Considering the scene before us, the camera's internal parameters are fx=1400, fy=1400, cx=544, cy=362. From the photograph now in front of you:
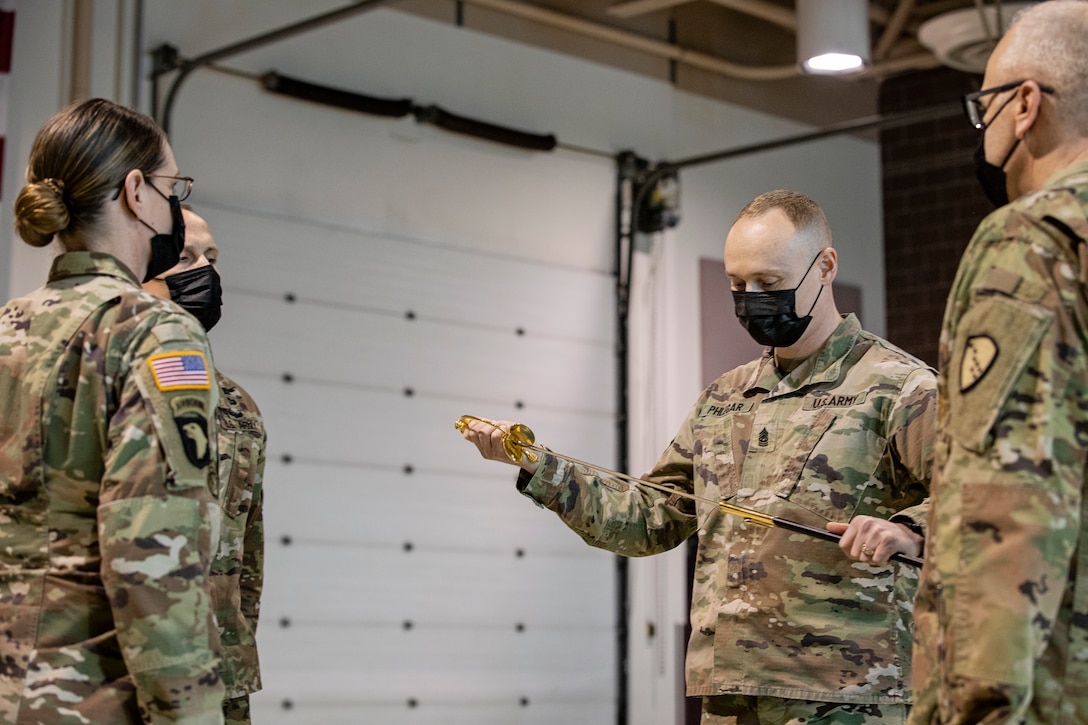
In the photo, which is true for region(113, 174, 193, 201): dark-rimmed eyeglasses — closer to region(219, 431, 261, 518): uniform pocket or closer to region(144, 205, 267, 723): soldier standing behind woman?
region(144, 205, 267, 723): soldier standing behind woman

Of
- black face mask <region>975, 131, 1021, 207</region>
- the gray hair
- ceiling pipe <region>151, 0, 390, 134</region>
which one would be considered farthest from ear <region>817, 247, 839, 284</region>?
ceiling pipe <region>151, 0, 390, 134</region>

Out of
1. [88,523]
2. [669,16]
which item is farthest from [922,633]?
[669,16]

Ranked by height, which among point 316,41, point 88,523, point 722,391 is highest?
point 316,41

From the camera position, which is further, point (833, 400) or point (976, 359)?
point (833, 400)

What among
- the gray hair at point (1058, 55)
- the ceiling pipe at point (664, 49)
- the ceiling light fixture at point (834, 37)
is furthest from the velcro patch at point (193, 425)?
the ceiling pipe at point (664, 49)

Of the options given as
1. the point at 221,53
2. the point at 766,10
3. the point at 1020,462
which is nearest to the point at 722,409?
the point at 1020,462

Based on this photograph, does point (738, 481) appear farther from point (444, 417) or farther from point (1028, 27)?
point (444, 417)

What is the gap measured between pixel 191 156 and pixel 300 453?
157 cm

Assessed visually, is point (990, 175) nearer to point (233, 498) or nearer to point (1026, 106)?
point (1026, 106)

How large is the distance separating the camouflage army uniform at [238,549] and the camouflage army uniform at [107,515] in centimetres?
111

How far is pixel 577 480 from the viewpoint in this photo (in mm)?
3307

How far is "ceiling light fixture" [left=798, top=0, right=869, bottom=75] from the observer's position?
7008 mm

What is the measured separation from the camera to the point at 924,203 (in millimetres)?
9625

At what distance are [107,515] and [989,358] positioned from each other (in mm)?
1317
